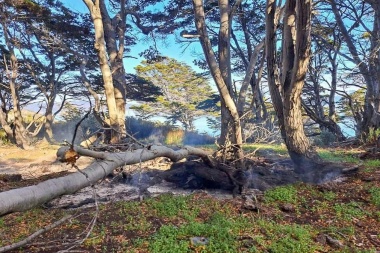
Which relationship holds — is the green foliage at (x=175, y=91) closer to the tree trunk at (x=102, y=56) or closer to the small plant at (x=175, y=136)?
the small plant at (x=175, y=136)

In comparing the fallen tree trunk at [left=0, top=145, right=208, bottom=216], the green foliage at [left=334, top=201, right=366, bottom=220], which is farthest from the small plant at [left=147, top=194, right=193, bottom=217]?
the green foliage at [left=334, top=201, right=366, bottom=220]

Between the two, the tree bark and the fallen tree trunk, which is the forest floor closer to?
the fallen tree trunk

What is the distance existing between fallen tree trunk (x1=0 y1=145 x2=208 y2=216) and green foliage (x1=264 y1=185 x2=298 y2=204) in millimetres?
1607

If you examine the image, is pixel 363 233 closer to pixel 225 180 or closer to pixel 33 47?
pixel 225 180

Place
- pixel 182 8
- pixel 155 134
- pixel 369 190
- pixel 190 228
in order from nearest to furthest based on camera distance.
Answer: pixel 190 228, pixel 369 190, pixel 182 8, pixel 155 134

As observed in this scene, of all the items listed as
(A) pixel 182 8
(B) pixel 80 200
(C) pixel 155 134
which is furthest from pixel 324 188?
(C) pixel 155 134

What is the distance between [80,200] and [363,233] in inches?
151

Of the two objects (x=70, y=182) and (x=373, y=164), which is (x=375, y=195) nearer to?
(x=373, y=164)

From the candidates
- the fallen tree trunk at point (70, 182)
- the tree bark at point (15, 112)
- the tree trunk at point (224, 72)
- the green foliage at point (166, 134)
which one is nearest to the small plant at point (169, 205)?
the fallen tree trunk at point (70, 182)

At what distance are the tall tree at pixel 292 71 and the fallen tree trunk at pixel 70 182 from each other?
228cm

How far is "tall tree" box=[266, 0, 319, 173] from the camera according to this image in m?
4.41

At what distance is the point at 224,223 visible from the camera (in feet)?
10.9

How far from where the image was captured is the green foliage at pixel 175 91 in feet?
73.0

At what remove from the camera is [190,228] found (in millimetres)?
3154
